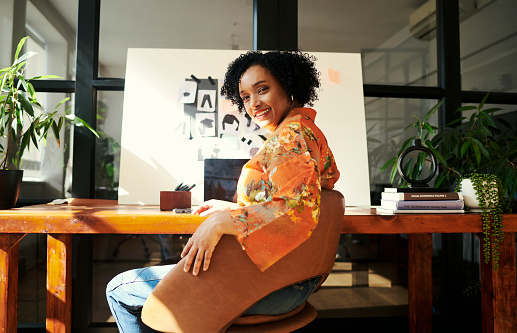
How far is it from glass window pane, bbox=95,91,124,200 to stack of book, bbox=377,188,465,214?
1.51 m

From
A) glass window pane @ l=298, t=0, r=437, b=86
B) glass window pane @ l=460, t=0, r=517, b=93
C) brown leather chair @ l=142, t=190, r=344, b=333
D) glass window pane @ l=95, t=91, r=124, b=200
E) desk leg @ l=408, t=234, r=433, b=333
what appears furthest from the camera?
glass window pane @ l=460, t=0, r=517, b=93

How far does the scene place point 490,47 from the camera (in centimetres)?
240

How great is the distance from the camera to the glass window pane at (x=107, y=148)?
2131mm

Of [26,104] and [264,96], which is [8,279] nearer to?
[26,104]

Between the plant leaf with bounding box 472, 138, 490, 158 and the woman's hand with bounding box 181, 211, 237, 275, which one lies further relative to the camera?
the plant leaf with bounding box 472, 138, 490, 158

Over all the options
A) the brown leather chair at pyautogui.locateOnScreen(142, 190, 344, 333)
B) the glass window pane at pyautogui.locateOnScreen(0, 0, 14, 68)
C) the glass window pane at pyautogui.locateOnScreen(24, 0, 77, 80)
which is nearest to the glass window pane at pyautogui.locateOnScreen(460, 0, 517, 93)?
the brown leather chair at pyautogui.locateOnScreen(142, 190, 344, 333)

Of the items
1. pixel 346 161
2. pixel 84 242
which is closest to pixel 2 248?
pixel 84 242

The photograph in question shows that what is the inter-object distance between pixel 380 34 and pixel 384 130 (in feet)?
2.04

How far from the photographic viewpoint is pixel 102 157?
213 cm

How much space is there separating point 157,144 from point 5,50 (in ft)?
3.66

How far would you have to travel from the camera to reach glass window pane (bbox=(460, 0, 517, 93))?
2361mm

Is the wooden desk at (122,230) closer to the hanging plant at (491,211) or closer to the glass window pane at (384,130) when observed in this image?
the hanging plant at (491,211)

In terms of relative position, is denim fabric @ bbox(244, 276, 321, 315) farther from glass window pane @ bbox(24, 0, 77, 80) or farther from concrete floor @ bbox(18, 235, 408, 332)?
glass window pane @ bbox(24, 0, 77, 80)

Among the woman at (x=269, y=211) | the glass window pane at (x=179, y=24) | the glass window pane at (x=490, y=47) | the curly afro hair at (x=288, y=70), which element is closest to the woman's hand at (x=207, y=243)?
the woman at (x=269, y=211)
